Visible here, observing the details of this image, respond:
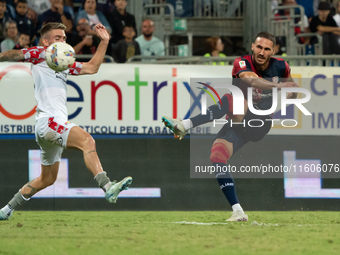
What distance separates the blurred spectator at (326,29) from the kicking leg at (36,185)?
766 cm

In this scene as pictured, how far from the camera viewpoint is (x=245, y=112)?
7.43 meters

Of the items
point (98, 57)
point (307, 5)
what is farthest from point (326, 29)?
point (98, 57)

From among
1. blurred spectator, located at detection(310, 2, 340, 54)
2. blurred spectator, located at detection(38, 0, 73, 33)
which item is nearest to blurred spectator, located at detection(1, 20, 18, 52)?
blurred spectator, located at detection(38, 0, 73, 33)

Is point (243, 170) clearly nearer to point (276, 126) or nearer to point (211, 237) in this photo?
point (276, 126)

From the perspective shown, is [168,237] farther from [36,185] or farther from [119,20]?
[119,20]

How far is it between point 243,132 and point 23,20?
20.0ft

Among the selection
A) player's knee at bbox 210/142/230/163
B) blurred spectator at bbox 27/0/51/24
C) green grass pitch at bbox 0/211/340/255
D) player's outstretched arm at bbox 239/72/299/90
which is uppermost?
blurred spectator at bbox 27/0/51/24

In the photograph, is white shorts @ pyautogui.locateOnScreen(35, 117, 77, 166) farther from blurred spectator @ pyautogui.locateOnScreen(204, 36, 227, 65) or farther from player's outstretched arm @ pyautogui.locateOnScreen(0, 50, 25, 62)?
blurred spectator @ pyautogui.locateOnScreen(204, 36, 227, 65)

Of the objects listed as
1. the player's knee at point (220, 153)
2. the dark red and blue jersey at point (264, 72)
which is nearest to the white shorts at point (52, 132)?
the player's knee at point (220, 153)

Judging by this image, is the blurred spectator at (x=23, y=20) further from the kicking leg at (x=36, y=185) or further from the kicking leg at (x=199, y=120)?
the kicking leg at (x=199, y=120)

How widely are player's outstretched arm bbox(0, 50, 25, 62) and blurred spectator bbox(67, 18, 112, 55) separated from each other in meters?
4.72

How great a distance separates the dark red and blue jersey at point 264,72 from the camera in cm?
717

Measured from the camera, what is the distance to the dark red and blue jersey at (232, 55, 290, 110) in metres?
7.17

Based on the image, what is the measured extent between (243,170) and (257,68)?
2690mm
